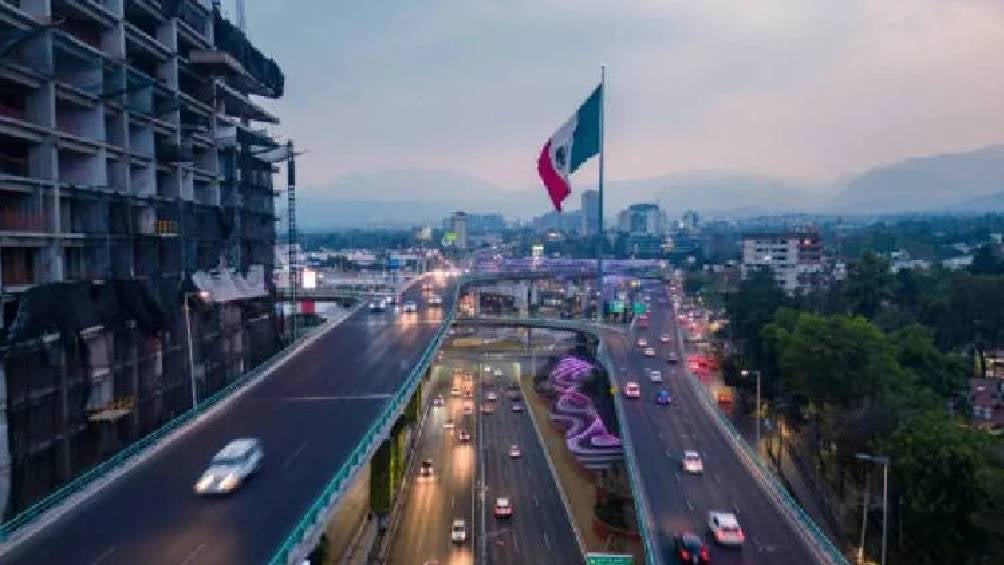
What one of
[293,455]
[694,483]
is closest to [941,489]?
[694,483]

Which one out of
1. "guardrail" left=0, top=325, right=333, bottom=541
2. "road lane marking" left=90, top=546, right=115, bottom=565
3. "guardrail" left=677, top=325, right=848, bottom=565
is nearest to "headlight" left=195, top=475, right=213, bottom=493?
"guardrail" left=0, top=325, right=333, bottom=541

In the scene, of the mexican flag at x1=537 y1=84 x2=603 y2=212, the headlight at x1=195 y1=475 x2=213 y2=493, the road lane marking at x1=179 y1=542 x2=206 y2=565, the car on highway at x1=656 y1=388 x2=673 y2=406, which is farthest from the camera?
the car on highway at x1=656 y1=388 x2=673 y2=406

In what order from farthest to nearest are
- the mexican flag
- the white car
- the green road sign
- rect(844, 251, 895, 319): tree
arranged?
1. rect(844, 251, 895, 319): tree
2. the mexican flag
3. the white car
4. the green road sign

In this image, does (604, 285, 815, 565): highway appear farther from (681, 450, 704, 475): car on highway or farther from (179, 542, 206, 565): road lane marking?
(179, 542, 206, 565): road lane marking

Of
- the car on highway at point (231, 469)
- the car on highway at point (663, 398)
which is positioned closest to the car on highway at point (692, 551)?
the car on highway at point (231, 469)

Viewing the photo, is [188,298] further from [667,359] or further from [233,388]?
[667,359]

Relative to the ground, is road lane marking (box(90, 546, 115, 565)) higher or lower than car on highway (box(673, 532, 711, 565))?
higher

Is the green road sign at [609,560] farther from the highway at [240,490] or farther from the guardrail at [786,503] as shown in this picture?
the highway at [240,490]
